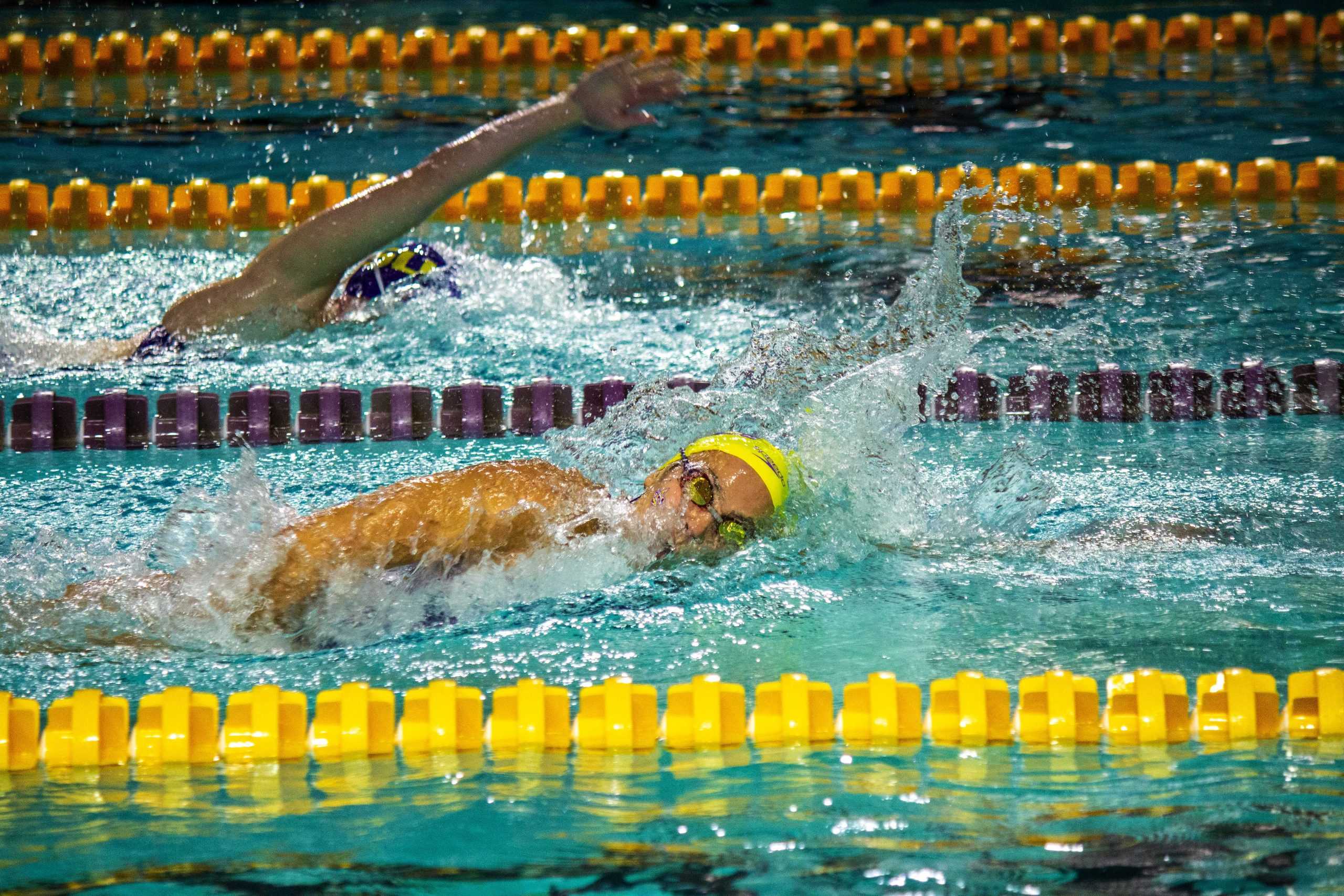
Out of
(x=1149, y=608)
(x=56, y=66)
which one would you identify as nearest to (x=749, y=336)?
(x=1149, y=608)

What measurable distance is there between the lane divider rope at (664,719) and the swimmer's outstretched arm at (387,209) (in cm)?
131

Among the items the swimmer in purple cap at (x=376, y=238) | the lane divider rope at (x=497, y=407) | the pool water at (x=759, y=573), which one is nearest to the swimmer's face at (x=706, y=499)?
the pool water at (x=759, y=573)

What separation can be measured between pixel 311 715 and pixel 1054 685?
1402 mm

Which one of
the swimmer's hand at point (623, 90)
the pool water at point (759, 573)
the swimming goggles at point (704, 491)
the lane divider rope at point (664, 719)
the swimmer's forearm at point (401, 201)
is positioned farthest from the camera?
the swimmer's forearm at point (401, 201)

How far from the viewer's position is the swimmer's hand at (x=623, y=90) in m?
3.13

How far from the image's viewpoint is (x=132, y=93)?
26.6ft

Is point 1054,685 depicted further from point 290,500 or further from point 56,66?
point 56,66

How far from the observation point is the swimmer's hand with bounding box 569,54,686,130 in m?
3.13

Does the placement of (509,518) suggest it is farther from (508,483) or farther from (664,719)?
Answer: (664,719)

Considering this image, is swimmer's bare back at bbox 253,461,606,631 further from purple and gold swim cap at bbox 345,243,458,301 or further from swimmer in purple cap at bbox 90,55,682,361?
purple and gold swim cap at bbox 345,243,458,301

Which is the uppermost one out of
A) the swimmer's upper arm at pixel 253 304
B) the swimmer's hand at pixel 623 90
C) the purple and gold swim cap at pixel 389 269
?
the swimmer's hand at pixel 623 90

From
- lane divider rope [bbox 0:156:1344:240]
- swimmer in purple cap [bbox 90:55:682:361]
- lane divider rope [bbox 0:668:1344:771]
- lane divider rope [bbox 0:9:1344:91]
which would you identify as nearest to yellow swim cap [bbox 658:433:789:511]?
lane divider rope [bbox 0:668:1344:771]

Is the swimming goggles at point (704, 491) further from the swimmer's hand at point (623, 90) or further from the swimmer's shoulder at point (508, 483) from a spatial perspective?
the swimmer's hand at point (623, 90)

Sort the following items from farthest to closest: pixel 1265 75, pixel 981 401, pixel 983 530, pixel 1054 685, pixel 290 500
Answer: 1. pixel 1265 75
2. pixel 981 401
3. pixel 290 500
4. pixel 983 530
5. pixel 1054 685
